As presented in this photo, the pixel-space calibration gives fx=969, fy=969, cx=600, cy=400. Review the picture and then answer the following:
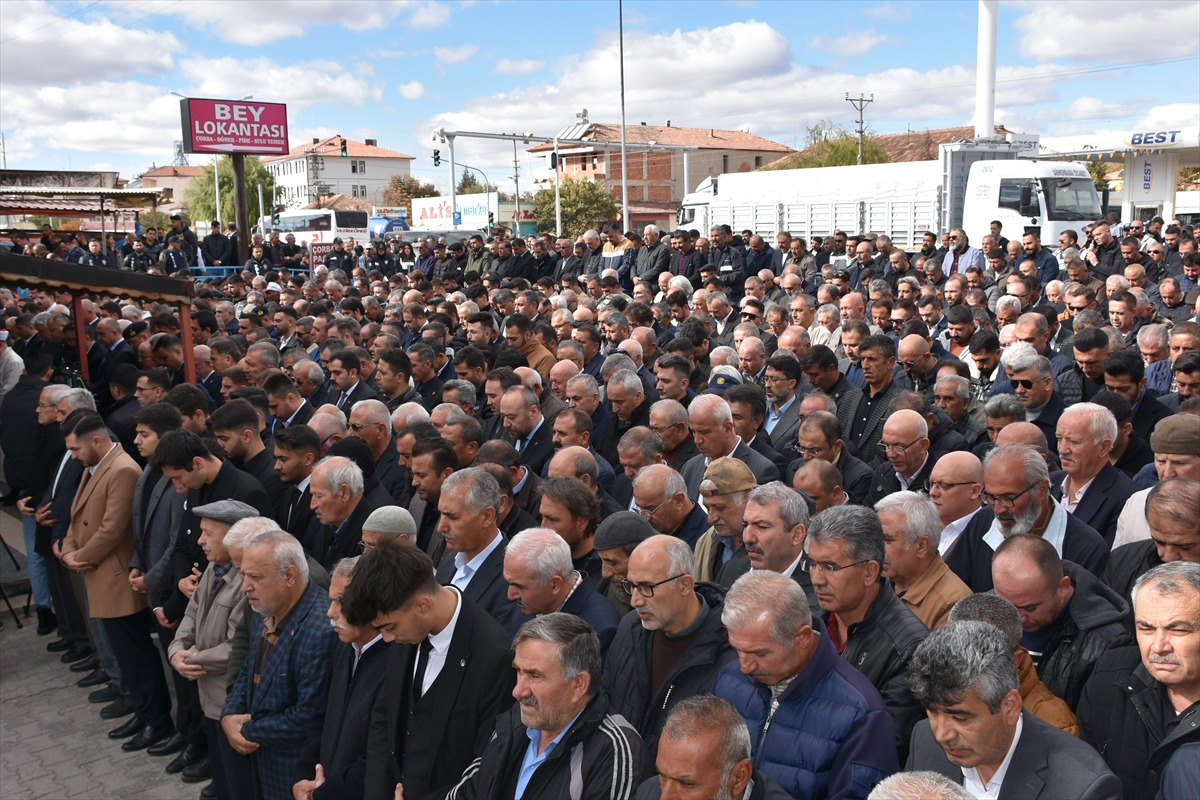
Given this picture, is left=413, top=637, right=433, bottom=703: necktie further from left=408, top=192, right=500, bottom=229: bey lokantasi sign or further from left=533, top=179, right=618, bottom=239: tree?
left=533, top=179, right=618, bottom=239: tree

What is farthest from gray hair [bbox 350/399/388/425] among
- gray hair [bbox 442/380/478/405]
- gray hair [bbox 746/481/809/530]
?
gray hair [bbox 746/481/809/530]

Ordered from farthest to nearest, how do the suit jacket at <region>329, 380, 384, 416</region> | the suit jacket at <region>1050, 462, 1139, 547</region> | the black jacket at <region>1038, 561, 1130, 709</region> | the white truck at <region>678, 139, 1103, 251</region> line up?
the white truck at <region>678, 139, 1103, 251</region>
the suit jacket at <region>329, 380, 384, 416</region>
the suit jacket at <region>1050, 462, 1139, 547</region>
the black jacket at <region>1038, 561, 1130, 709</region>

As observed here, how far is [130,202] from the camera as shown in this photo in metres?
22.3

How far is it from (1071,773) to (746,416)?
3.75m

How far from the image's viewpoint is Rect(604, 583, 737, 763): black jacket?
139 inches

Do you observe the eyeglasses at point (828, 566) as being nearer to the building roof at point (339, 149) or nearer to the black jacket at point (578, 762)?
the black jacket at point (578, 762)

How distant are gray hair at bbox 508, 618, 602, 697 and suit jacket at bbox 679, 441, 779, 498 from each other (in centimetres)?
255

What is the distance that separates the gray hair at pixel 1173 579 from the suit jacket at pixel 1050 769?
1.80 feet

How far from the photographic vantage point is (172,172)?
134 metres

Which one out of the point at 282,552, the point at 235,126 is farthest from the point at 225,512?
the point at 235,126

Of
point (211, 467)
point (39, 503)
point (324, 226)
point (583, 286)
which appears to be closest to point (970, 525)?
point (211, 467)

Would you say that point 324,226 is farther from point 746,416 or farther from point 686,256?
point 746,416

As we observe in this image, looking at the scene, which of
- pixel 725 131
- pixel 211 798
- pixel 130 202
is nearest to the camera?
pixel 211 798

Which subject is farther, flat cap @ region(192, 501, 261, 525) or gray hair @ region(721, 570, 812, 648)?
flat cap @ region(192, 501, 261, 525)
